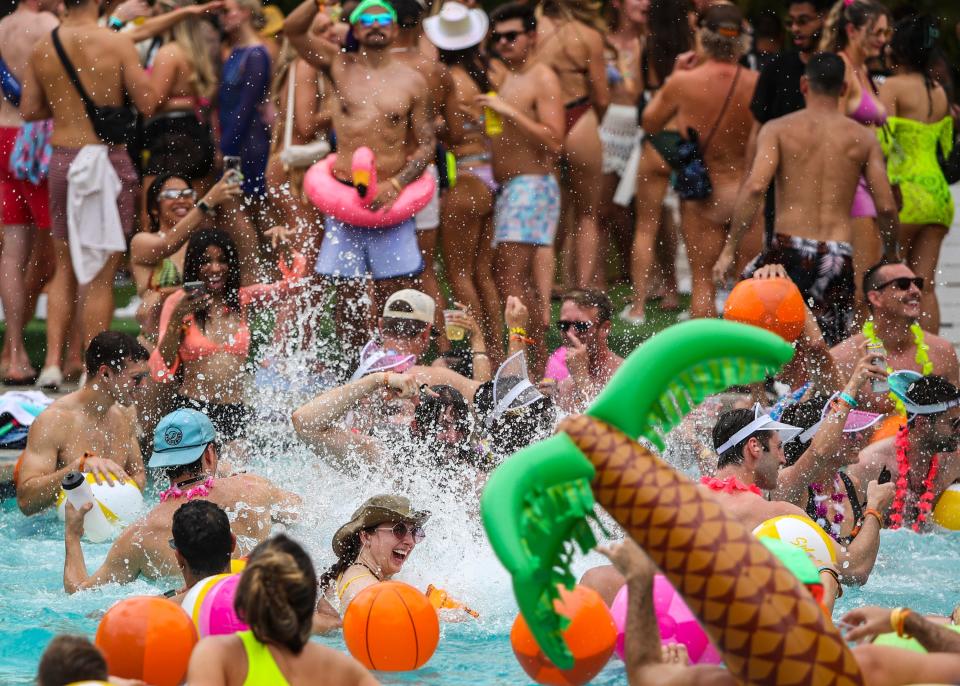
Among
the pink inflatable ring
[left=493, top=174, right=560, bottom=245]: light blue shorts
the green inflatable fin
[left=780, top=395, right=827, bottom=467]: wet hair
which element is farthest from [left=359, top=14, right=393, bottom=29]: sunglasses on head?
the green inflatable fin

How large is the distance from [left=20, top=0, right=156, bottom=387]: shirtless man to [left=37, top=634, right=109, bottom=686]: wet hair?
5.98 metres

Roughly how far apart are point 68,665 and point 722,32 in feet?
23.2

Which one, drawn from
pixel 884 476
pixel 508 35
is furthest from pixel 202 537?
pixel 508 35

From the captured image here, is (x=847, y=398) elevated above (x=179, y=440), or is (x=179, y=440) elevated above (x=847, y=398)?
(x=847, y=398)

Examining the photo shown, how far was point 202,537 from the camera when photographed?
218 inches

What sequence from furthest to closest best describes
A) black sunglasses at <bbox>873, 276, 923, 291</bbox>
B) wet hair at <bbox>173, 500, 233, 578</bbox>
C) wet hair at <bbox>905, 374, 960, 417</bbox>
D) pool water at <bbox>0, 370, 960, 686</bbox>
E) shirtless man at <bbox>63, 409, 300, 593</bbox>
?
black sunglasses at <bbox>873, 276, 923, 291</bbox> < wet hair at <bbox>905, 374, 960, 417</bbox> < shirtless man at <bbox>63, 409, 300, 593</bbox> < pool water at <bbox>0, 370, 960, 686</bbox> < wet hair at <bbox>173, 500, 233, 578</bbox>

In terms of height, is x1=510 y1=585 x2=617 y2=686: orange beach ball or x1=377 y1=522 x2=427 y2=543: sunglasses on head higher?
x1=510 y1=585 x2=617 y2=686: orange beach ball

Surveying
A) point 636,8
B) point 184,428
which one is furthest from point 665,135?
point 184,428

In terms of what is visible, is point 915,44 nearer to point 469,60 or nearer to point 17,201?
point 469,60

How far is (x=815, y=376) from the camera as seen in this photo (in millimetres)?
8141

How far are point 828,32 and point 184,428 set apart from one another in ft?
18.9

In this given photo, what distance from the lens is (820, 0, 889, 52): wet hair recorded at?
10.1 m

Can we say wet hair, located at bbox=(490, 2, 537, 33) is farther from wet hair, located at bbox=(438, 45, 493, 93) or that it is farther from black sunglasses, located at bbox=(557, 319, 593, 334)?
black sunglasses, located at bbox=(557, 319, 593, 334)

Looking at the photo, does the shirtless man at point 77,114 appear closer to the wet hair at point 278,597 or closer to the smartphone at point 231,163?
the smartphone at point 231,163
